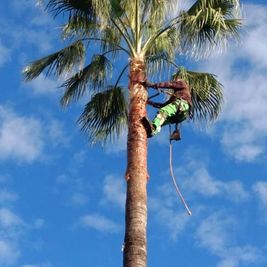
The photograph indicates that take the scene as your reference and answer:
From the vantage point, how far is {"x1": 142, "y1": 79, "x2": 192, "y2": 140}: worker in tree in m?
12.4

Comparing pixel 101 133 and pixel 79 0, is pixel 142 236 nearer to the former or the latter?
pixel 101 133

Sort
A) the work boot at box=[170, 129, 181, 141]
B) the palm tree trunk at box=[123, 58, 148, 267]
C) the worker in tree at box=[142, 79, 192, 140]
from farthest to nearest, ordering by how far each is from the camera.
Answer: the work boot at box=[170, 129, 181, 141] < the worker in tree at box=[142, 79, 192, 140] < the palm tree trunk at box=[123, 58, 148, 267]

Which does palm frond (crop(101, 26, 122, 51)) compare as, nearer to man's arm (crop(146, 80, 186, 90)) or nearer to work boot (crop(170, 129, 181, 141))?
man's arm (crop(146, 80, 186, 90))

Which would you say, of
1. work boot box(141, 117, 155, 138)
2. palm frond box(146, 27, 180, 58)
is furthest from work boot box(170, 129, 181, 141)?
palm frond box(146, 27, 180, 58)

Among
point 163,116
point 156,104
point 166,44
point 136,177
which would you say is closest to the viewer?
point 136,177

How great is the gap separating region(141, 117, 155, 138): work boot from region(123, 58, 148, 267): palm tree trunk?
0.06 m

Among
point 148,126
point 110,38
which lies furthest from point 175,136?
point 110,38

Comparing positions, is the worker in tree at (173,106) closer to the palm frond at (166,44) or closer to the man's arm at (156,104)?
the man's arm at (156,104)

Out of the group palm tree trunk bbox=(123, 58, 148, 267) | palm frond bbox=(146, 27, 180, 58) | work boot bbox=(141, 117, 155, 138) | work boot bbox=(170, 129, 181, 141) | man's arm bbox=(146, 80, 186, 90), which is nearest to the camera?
palm tree trunk bbox=(123, 58, 148, 267)

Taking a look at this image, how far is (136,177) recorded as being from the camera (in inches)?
457

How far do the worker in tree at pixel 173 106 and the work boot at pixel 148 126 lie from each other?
0.11m

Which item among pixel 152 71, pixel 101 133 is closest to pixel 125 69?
pixel 152 71

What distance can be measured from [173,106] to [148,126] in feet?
2.47

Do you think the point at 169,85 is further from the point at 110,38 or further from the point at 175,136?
the point at 110,38
